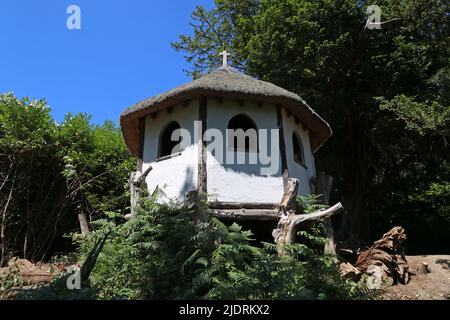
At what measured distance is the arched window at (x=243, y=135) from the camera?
9727 mm

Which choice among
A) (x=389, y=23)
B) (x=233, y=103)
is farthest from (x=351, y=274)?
(x=389, y=23)

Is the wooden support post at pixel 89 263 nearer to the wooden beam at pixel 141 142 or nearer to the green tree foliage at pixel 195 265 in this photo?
the green tree foliage at pixel 195 265

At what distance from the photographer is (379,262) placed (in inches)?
417

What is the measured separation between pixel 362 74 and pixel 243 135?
25.0 ft

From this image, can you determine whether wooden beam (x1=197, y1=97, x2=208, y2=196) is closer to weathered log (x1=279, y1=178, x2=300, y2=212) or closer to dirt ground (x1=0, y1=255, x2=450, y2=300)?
weathered log (x1=279, y1=178, x2=300, y2=212)

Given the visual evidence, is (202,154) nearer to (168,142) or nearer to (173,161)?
(173,161)

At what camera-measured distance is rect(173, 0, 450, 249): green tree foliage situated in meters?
13.9

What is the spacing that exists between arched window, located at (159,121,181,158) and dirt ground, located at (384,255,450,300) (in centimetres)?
573

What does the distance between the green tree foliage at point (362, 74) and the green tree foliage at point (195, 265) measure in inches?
297

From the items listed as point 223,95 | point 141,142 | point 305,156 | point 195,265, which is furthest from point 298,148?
point 195,265

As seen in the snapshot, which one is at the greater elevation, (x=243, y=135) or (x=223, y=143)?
(x=243, y=135)

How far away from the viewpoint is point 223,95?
31.1ft

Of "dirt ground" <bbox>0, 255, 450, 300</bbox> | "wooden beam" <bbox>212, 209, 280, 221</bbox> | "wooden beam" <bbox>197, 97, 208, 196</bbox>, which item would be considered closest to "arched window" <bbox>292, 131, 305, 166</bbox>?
"wooden beam" <bbox>212, 209, 280, 221</bbox>
